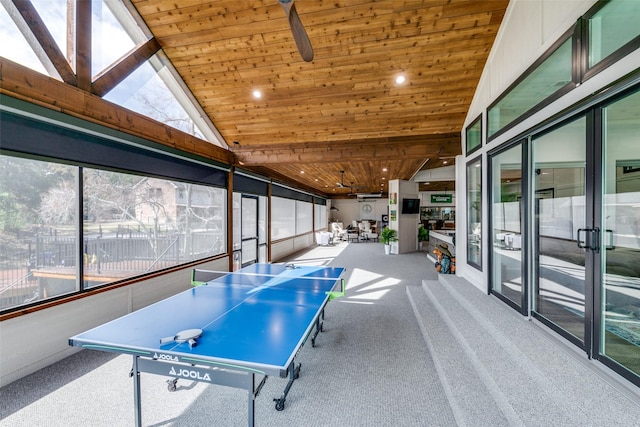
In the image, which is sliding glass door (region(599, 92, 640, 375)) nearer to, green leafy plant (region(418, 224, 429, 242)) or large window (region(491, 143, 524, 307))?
large window (region(491, 143, 524, 307))

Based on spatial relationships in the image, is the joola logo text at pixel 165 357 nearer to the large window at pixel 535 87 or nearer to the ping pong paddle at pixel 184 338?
the ping pong paddle at pixel 184 338

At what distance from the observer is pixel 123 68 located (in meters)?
3.24

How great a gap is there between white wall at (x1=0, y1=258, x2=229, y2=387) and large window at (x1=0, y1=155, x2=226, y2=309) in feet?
0.56

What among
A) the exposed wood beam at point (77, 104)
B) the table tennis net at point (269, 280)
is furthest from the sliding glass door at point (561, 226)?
the exposed wood beam at point (77, 104)

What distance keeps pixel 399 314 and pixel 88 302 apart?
155 inches

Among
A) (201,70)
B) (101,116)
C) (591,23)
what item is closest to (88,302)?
(101,116)

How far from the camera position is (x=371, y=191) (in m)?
15.0

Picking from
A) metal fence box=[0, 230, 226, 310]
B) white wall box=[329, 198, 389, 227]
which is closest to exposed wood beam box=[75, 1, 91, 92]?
metal fence box=[0, 230, 226, 310]

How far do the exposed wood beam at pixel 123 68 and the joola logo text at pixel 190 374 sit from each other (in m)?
3.12

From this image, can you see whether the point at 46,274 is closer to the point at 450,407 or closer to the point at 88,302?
the point at 88,302

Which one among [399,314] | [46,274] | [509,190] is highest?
[509,190]

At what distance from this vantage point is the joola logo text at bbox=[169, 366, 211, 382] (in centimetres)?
152

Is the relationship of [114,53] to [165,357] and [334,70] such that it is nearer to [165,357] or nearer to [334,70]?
[334,70]

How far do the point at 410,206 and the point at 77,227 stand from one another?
30.7ft
